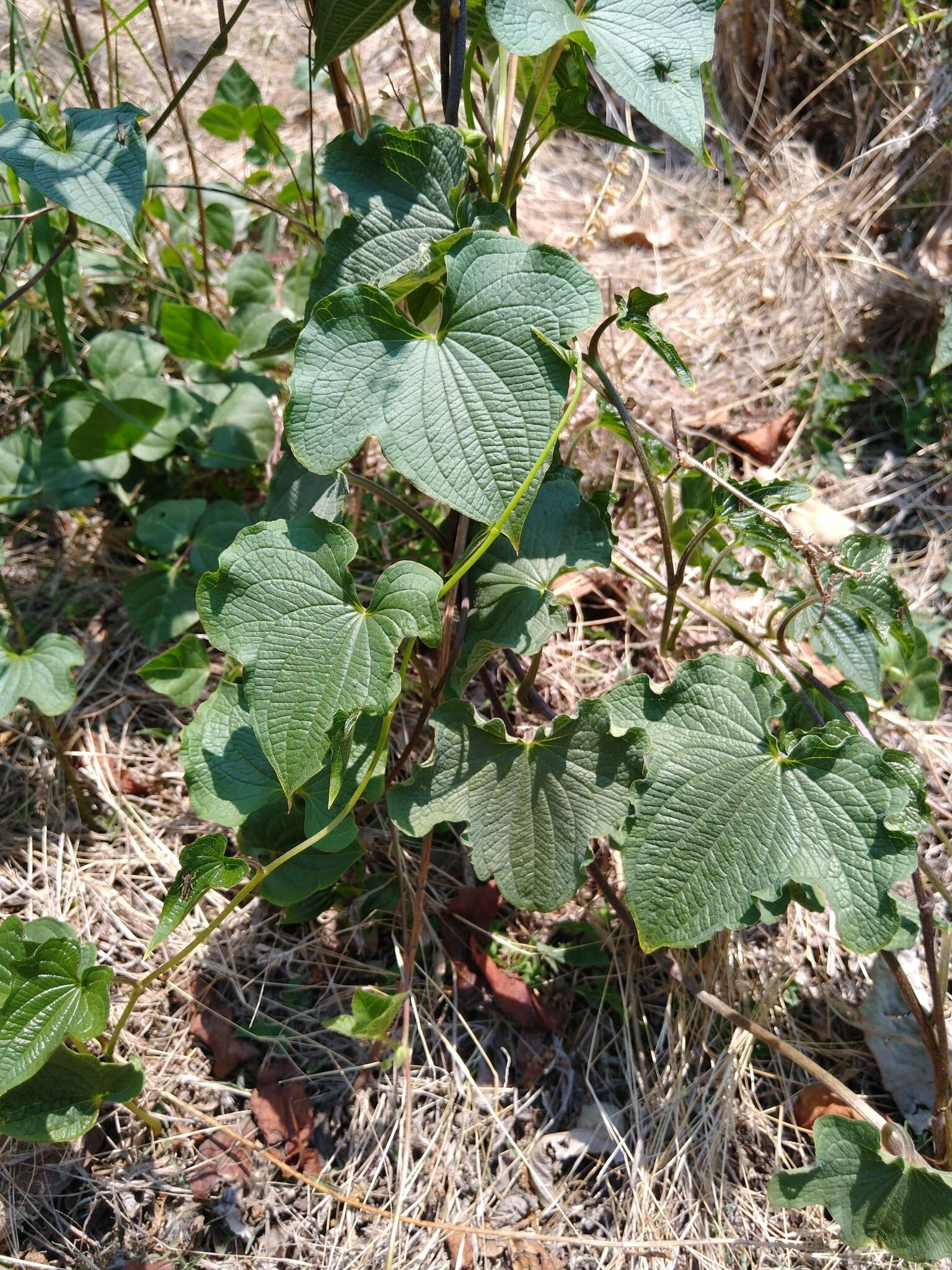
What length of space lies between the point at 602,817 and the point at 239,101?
1842 millimetres

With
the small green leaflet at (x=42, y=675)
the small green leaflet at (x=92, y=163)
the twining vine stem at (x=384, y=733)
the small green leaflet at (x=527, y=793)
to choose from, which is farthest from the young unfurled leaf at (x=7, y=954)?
the small green leaflet at (x=92, y=163)

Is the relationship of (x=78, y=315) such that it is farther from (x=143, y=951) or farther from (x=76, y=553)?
(x=143, y=951)

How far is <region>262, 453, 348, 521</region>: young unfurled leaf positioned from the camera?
135cm

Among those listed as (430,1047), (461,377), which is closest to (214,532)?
(461,377)

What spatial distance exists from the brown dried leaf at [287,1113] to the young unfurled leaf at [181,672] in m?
0.63

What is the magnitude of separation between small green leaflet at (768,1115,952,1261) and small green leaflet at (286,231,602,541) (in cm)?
94

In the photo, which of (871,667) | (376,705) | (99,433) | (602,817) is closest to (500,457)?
(376,705)

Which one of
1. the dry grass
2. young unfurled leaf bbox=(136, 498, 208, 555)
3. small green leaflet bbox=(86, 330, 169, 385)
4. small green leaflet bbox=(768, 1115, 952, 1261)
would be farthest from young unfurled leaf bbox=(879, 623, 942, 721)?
small green leaflet bbox=(86, 330, 169, 385)

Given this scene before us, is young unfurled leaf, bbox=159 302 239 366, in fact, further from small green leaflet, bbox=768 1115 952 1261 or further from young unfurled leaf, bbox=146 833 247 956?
small green leaflet, bbox=768 1115 952 1261

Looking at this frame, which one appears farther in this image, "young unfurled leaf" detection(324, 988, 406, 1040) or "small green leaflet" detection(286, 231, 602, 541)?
"young unfurled leaf" detection(324, 988, 406, 1040)

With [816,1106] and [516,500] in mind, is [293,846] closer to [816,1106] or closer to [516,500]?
[516,500]

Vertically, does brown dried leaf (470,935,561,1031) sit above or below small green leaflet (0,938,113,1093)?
below

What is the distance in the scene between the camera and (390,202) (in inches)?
50.2

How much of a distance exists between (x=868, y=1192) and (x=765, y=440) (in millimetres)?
1483
